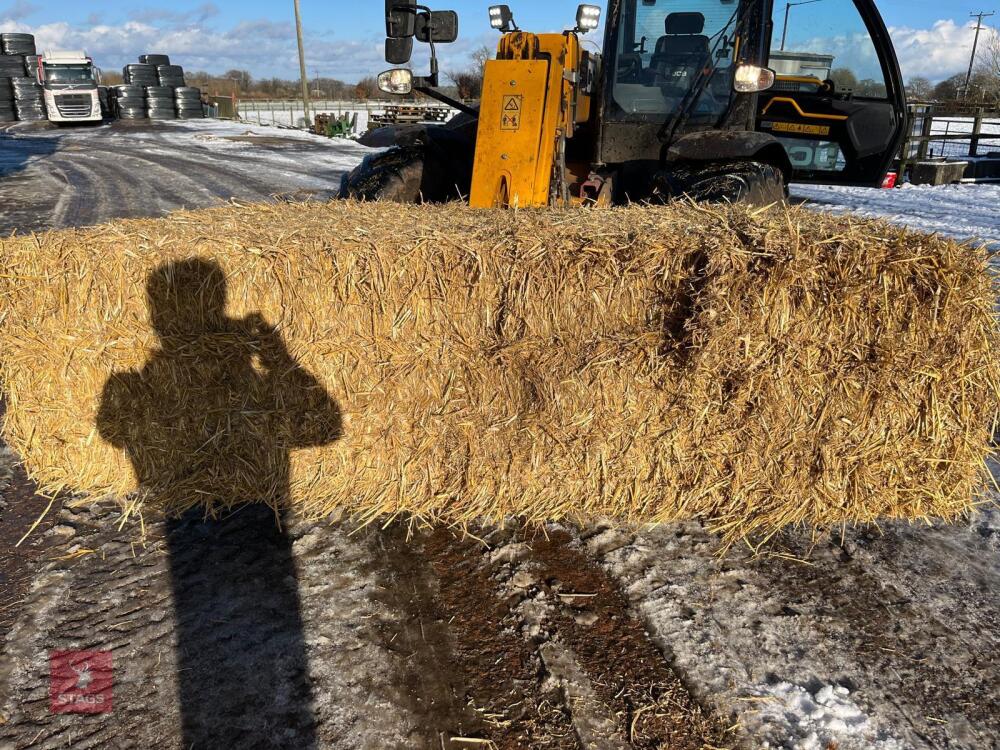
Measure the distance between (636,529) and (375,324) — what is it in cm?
168

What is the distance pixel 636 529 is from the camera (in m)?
3.48

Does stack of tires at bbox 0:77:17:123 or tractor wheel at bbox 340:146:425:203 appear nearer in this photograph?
tractor wheel at bbox 340:146:425:203

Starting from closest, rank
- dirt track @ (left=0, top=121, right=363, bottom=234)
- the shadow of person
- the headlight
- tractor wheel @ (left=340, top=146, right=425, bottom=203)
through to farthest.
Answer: the shadow of person
the headlight
tractor wheel @ (left=340, top=146, right=425, bottom=203)
dirt track @ (left=0, top=121, right=363, bottom=234)

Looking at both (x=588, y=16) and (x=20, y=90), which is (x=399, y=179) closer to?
(x=588, y=16)

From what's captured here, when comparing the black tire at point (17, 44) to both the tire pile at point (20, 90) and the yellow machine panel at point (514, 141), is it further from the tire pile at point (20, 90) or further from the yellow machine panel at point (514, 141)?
the yellow machine panel at point (514, 141)

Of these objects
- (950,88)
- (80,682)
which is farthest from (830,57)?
(950,88)

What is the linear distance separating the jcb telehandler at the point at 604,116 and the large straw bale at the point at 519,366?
135 centimetres

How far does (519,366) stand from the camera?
134 inches

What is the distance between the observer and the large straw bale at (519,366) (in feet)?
10.5

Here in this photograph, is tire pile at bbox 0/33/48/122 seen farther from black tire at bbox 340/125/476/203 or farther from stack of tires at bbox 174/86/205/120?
black tire at bbox 340/125/476/203

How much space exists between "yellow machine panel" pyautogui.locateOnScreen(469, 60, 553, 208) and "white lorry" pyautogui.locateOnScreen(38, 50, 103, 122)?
106 ft

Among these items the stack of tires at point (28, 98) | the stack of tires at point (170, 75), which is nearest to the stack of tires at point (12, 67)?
the stack of tires at point (28, 98)

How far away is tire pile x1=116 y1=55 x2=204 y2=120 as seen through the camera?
33625mm

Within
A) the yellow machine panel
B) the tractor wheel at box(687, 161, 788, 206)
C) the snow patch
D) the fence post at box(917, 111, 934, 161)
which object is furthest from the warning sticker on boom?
the fence post at box(917, 111, 934, 161)
